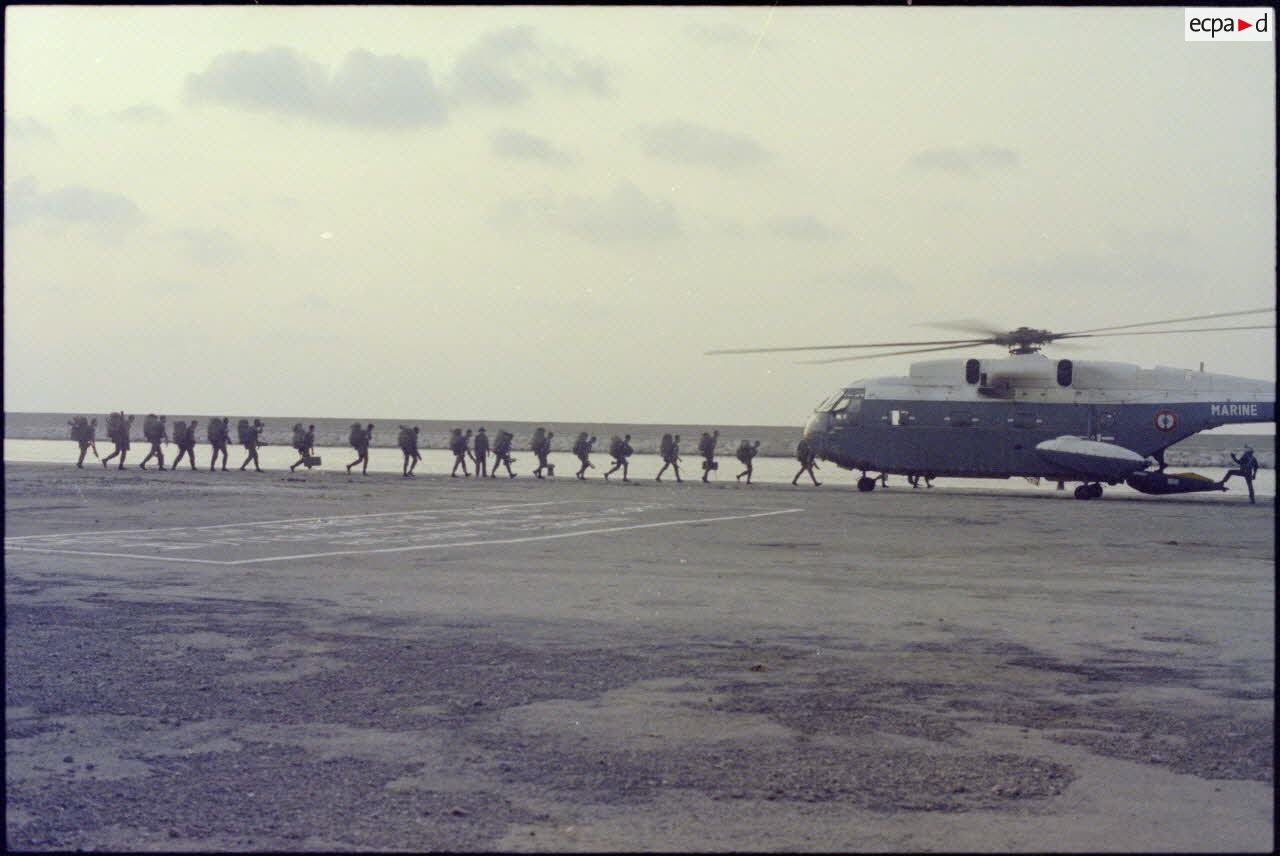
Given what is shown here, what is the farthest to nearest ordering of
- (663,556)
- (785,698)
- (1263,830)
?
(663,556)
(785,698)
(1263,830)

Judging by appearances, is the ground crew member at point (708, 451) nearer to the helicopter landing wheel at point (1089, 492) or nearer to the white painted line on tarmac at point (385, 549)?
the helicopter landing wheel at point (1089, 492)

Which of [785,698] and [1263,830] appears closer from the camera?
[1263,830]

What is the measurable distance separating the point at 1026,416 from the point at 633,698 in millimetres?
23245

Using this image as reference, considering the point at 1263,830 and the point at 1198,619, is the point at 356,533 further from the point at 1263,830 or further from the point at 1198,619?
the point at 1263,830

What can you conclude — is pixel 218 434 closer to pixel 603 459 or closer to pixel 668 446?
pixel 668 446

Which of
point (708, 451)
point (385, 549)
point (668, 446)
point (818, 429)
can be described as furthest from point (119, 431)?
point (385, 549)

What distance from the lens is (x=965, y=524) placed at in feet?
69.9

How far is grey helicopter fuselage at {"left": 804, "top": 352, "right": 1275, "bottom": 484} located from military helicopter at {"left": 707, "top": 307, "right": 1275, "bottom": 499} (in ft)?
0.08

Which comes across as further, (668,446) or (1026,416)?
(668,446)

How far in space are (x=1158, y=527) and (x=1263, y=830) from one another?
56.0 feet

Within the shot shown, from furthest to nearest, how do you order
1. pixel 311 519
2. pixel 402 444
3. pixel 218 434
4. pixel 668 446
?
1. pixel 402 444
2. pixel 218 434
3. pixel 668 446
4. pixel 311 519

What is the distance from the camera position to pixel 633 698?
24.7 feet

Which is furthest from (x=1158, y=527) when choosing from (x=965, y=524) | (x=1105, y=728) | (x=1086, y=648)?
(x=1105, y=728)

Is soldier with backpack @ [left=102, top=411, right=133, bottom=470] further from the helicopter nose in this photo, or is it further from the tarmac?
the tarmac
